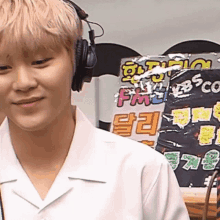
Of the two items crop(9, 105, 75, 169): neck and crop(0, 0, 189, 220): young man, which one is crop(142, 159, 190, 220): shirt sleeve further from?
crop(9, 105, 75, 169): neck

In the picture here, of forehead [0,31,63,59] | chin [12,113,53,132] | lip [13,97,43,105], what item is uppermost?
forehead [0,31,63,59]

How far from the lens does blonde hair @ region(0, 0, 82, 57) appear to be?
0.84 m

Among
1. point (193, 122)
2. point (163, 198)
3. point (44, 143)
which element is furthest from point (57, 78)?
point (193, 122)

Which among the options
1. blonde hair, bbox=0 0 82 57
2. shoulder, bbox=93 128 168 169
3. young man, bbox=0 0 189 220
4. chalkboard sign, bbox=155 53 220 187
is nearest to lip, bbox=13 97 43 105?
young man, bbox=0 0 189 220

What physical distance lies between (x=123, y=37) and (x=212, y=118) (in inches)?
22.4

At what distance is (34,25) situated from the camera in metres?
0.85

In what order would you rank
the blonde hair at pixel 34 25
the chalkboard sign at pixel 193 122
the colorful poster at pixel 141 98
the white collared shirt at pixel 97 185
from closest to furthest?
the blonde hair at pixel 34 25
the white collared shirt at pixel 97 185
the chalkboard sign at pixel 193 122
the colorful poster at pixel 141 98

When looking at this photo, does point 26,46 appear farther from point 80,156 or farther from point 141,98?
point 141,98

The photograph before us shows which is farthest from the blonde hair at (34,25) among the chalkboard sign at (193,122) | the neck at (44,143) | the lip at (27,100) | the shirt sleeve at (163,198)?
the chalkboard sign at (193,122)

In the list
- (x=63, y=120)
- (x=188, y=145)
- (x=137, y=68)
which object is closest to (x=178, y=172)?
(x=188, y=145)

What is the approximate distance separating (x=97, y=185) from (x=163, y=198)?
174 millimetres

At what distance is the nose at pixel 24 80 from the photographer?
0.86m

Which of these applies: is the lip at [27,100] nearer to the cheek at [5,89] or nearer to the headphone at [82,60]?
the cheek at [5,89]

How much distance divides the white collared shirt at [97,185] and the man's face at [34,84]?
5.5 inches
